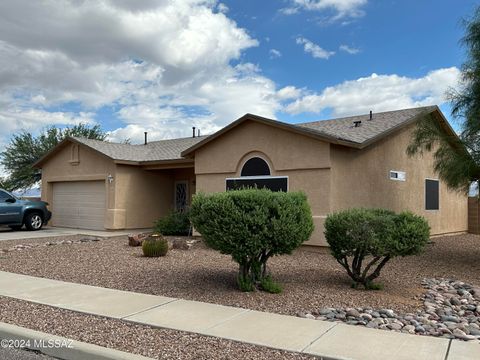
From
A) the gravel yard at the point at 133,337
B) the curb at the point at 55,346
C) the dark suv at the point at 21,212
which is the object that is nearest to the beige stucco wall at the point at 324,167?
the gravel yard at the point at 133,337

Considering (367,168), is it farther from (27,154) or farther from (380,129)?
(27,154)

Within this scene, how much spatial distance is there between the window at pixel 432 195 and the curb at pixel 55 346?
50.7 feet

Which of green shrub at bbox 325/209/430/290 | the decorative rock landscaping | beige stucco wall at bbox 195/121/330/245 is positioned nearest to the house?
beige stucco wall at bbox 195/121/330/245

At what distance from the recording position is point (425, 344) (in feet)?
17.9

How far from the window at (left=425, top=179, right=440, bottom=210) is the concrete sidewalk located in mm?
13367

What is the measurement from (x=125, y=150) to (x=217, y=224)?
15.0m

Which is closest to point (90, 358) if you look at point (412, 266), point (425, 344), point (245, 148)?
point (425, 344)

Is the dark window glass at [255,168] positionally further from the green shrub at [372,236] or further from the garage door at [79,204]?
the garage door at [79,204]

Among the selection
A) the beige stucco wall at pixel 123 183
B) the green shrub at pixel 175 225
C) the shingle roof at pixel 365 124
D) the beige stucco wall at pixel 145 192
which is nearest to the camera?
the shingle roof at pixel 365 124

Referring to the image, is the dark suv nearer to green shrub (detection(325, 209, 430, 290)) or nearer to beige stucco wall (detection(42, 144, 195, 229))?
beige stucco wall (detection(42, 144, 195, 229))

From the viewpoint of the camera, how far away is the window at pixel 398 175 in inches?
634

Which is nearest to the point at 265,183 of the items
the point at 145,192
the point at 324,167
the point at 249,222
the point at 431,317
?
the point at 324,167

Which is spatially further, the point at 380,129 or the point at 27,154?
the point at 27,154

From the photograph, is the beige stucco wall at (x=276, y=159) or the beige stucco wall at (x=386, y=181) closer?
the beige stucco wall at (x=276, y=159)
